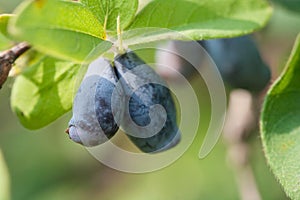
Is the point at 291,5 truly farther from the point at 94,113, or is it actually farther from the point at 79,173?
the point at 79,173

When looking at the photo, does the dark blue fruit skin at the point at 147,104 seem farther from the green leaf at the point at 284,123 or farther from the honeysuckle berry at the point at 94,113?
the green leaf at the point at 284,123

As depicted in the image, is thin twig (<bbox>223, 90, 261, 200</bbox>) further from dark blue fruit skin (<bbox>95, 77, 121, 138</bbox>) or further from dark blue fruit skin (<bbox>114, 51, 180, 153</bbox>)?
dark blue fruit skin (<bbox>95, 77, 121, 138</bbox>)

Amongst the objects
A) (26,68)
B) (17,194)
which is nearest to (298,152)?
(26,68)

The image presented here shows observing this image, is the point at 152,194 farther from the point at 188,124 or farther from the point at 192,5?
the point at 192,5

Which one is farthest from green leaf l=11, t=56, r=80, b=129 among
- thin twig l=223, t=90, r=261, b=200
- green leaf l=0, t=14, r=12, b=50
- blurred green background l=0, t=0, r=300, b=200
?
blurred green background l=0, t=0, r=300, b=200

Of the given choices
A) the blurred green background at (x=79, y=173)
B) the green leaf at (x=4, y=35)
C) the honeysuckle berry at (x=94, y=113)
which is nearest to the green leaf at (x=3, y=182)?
the green leaf at (x=4, y=35)

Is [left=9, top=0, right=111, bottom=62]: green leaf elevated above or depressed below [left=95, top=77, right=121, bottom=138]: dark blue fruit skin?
above
